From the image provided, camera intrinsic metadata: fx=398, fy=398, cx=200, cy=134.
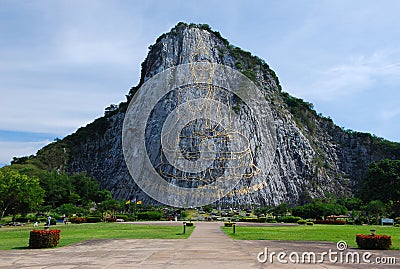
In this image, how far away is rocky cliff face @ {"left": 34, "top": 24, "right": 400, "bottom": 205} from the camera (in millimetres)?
87188

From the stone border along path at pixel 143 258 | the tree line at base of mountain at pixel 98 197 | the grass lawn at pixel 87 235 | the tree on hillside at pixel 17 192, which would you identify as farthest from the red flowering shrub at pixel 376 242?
the tree on hillside at pixel 17 192

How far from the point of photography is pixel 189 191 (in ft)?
249

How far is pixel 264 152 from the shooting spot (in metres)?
89.1

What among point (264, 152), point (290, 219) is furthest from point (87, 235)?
point (264, 152)

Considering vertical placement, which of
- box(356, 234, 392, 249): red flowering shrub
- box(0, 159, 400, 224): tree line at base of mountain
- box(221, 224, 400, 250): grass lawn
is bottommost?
box(221, 224, 400, 250): grass lawn

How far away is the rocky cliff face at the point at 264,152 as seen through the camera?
87188 millimetres

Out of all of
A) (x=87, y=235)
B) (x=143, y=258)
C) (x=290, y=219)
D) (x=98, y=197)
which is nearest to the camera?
(x=143, y=258)

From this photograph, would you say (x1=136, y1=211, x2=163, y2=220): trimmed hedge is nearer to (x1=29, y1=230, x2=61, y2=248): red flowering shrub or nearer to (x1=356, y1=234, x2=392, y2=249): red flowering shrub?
(x1=29, y1=230, x2=61, y2=248): red flowering shrub

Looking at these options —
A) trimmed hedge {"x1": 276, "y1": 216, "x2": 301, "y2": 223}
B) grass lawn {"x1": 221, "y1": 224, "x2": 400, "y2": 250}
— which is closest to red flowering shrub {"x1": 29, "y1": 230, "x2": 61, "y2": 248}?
grass lawn {"x1": 221, "y1": 224, "x2": 400, "y2": 250}

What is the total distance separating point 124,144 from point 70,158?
20409 mm

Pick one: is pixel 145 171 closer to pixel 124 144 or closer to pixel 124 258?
pixel 124 144

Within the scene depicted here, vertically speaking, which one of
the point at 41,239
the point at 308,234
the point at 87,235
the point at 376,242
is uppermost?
the point at 376,242

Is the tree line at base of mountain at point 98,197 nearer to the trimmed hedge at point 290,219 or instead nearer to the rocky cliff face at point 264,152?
the trimmed hedge at point 290,219

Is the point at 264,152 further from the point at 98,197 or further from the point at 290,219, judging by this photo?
the point at 290,219
